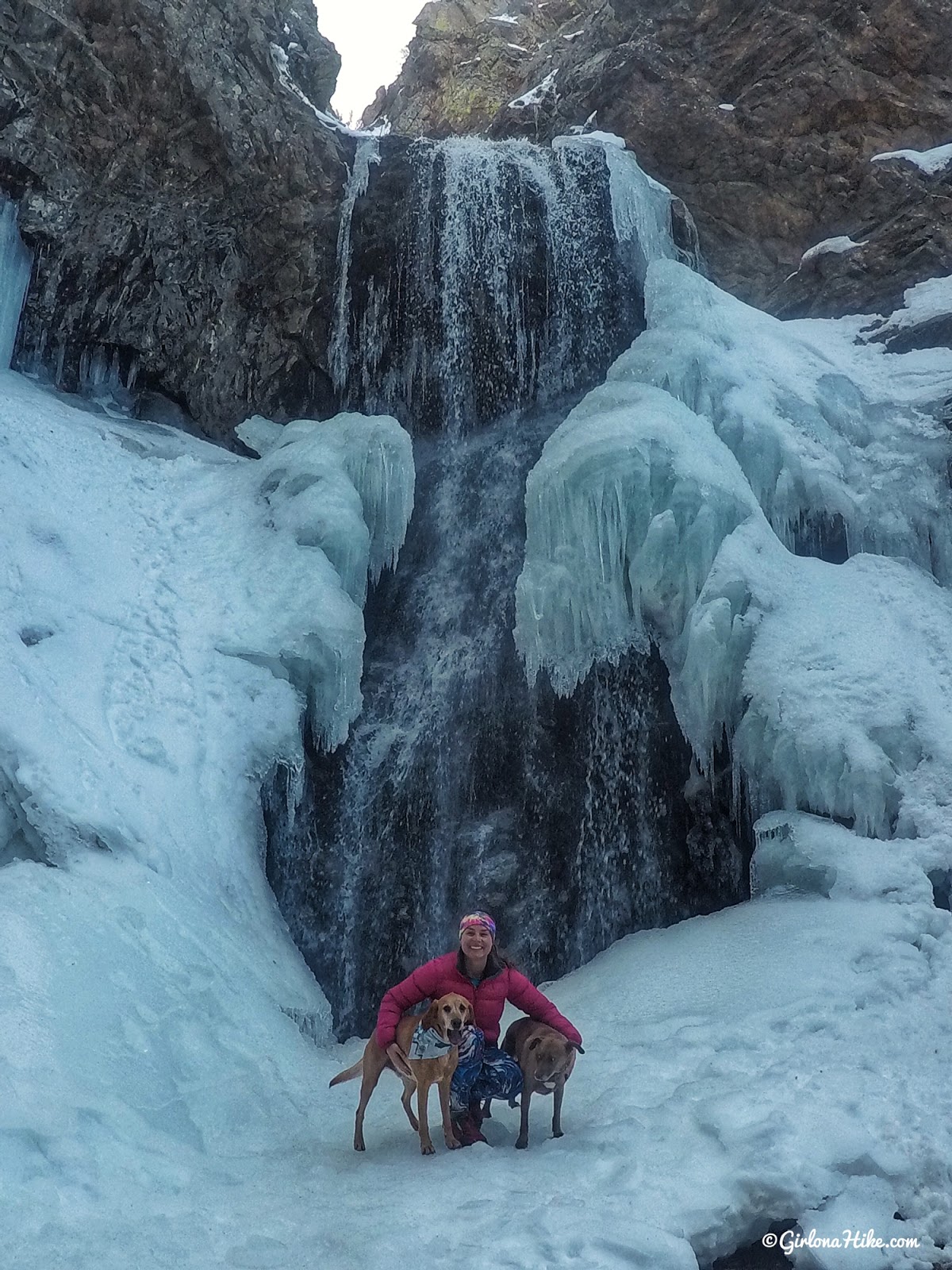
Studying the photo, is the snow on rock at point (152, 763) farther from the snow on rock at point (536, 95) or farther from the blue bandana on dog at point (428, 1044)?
the snow on rock at point (536, 95)

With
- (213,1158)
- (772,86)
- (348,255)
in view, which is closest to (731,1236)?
(213,1158)

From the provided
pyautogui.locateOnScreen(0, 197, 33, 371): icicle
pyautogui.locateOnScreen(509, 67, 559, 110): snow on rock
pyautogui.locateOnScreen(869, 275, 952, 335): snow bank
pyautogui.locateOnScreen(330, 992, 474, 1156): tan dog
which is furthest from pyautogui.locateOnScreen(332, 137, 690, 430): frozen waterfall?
pyautogui.locateOnScreen(330, 992, 474, 1156): tan dog

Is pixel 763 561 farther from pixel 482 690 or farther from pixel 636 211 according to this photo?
pixel 636 211

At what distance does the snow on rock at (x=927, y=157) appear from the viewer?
12.2 meters

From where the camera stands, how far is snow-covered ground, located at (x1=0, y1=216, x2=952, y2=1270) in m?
3.46

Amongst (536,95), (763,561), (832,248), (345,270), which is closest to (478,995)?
(763,561)

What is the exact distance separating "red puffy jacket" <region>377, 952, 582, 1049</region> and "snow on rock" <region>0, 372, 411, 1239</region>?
38.7 inches

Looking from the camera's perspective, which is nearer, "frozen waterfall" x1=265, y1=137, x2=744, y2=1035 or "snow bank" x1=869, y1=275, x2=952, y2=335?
"frozen waterfall" x1=265, y1=137, x2=744, y2=1035

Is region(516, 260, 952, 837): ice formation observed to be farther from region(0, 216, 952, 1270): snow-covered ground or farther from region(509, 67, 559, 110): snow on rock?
region(509, 67, 559, 110): snow on rock

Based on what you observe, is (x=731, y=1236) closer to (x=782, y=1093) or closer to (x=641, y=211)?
(x=782, y=1093)

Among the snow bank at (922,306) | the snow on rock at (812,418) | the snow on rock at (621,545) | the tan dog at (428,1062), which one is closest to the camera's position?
the tan dog at (428,1062)

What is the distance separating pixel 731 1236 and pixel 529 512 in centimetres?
571

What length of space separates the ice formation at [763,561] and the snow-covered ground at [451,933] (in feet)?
0.10

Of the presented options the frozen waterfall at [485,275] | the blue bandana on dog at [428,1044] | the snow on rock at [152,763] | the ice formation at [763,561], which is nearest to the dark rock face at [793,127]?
the frozen waterfall at [485,275]
